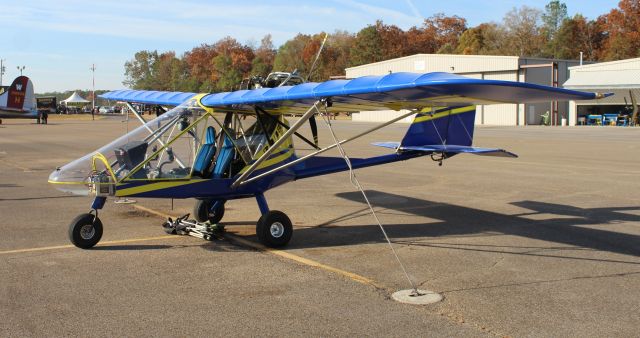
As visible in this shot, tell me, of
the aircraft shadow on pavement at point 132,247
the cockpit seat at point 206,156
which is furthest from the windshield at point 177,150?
the aircraft shadow on pavement at point 132,247

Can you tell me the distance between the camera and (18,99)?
186ft

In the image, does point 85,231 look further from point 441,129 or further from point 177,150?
point 441,129

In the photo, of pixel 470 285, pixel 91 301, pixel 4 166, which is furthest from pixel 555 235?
pixel 4 166

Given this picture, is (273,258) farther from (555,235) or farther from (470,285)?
(555,235)


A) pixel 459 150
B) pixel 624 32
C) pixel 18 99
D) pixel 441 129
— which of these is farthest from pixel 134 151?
pixel 624 32

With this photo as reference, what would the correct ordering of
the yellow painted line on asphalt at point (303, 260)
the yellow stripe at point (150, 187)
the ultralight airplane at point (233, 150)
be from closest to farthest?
the yellow painted line on asphalt at point (303, 260)
the ultralight airplane at point (233, 150)
the yellow stripe at point (150, 187)

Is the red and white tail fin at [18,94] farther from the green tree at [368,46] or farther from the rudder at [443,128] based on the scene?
the rudder at [443,128]

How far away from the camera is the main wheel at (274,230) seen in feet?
25.5

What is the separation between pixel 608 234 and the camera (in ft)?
28.5

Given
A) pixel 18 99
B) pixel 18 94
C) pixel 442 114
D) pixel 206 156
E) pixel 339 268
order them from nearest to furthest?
pixel 339 268 < pixel 206 156 < pixel 442 114 < pixel 18 94 < pixel 18 99

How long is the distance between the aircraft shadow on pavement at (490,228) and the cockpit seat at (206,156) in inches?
62.9

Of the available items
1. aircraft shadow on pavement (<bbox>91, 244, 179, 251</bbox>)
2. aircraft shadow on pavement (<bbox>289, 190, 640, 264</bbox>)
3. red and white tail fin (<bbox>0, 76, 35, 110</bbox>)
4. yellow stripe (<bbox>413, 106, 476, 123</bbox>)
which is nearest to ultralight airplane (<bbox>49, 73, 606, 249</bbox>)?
aircraft shadow on pavement (<bbox>91, 244, 179, 251</bbox>)

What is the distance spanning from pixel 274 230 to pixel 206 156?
4.77 ft

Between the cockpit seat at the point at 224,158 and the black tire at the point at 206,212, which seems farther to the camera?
the black tire at the point at 206,212
